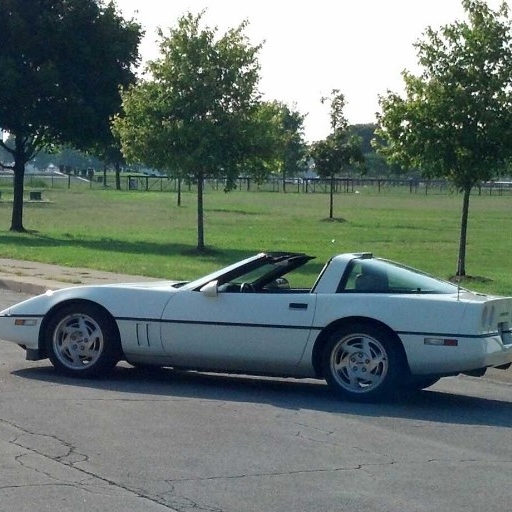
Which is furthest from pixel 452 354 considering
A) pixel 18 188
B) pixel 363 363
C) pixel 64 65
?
pixel 18 188

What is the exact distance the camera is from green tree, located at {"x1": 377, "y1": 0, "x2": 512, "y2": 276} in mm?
23094

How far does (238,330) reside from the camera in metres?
10.5

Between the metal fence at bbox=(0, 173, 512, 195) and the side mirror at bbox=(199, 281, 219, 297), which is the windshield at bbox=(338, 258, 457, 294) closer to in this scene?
the side mirror at bbox=(199, 281, 219, 297)

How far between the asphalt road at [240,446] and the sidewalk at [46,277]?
9.13 m

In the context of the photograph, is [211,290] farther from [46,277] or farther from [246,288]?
[46,277]

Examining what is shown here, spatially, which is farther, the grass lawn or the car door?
the grass lawn

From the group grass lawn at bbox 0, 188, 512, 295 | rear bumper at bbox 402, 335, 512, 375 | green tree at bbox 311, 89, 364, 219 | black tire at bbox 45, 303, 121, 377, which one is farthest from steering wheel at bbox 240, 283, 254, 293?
green tree at bbox 311, 89, 364, 219

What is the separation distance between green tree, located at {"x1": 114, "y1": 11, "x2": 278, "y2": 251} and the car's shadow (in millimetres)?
18358

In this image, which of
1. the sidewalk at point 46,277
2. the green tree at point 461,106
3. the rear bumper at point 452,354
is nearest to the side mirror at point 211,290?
the rear bumper at point 452,354

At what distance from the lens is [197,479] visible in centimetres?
737

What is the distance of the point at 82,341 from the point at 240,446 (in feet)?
10.2

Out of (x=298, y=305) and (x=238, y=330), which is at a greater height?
(x=298, y=305)

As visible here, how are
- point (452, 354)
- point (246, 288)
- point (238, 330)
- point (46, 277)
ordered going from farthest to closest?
point (46, 277) → point (246, 288) → point (238, 330) → point (452, 354)

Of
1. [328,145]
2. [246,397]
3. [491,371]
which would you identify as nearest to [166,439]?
[246,397]
